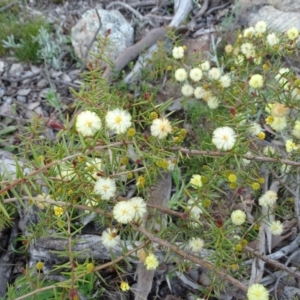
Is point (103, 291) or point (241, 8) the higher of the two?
point (241, 8)

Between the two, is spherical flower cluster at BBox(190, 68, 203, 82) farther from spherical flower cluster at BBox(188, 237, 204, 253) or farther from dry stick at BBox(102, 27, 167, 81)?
spherical flower cluster at BBox(188, 237, 204, 253)

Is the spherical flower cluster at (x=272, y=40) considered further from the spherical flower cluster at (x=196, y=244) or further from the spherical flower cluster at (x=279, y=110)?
the spherical flower cluster at (x=196, y=244)

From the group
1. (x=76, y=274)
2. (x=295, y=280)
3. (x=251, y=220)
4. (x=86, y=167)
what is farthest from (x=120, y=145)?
(x=295, y=280)

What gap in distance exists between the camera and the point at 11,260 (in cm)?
281

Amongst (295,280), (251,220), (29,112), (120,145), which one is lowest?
(295,280)

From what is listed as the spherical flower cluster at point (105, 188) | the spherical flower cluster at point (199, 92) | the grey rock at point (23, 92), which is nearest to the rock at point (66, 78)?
the grey rock at point (23, 92)

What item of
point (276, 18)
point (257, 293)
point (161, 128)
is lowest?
point (257, 293)

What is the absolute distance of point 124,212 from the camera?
7.02 feet

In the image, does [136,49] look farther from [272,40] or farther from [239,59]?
[272,40]

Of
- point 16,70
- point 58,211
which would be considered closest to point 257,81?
point 58,211

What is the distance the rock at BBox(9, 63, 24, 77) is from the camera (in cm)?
402

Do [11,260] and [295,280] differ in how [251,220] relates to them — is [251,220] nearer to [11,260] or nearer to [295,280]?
[295,280]

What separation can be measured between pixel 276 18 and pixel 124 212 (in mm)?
2587

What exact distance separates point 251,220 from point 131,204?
1.01m
